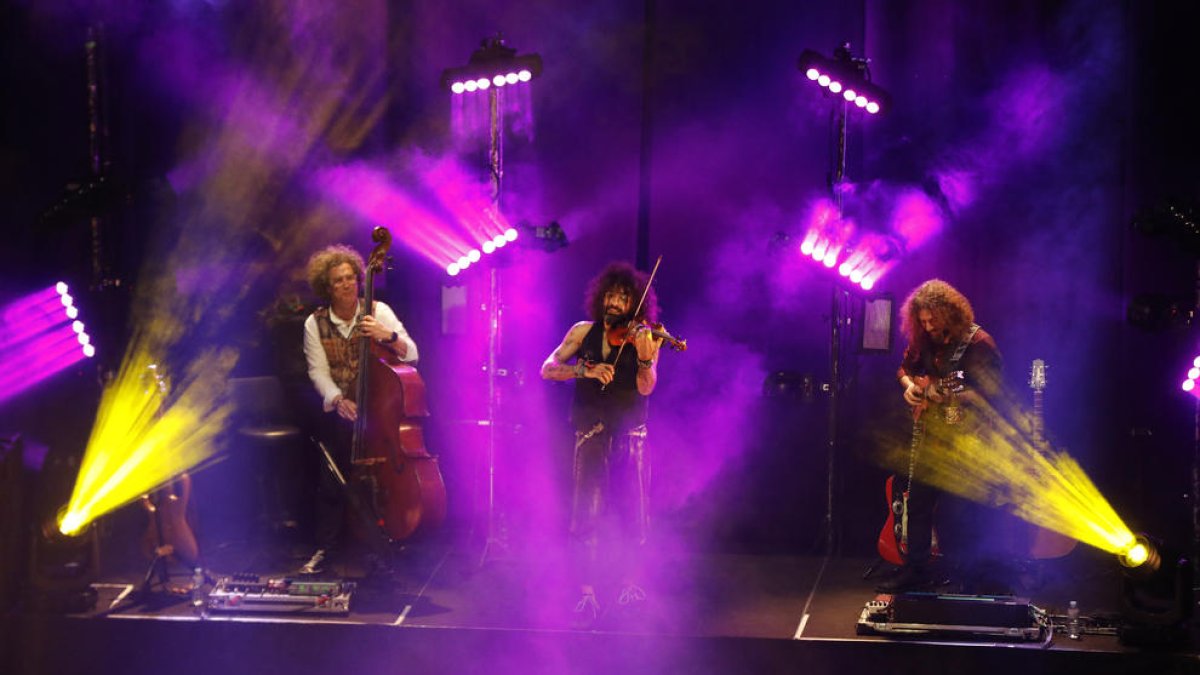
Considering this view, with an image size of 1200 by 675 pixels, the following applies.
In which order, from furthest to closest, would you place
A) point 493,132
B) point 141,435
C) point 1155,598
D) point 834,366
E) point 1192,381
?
point 834,366 < point 493,132 < point 141,435 < point 1192,381 < point 1155,598

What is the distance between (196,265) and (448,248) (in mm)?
1558

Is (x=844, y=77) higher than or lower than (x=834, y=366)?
higher

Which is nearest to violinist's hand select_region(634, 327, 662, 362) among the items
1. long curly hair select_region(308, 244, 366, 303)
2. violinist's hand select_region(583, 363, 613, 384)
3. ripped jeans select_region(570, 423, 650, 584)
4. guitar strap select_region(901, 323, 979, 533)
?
violinist's hand select_region(583, 363, 613, 384)

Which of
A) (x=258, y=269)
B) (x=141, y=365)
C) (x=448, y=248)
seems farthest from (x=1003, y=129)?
(x=141, y=365)

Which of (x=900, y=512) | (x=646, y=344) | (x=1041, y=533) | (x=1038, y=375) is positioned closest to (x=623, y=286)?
(x=646, y=344)

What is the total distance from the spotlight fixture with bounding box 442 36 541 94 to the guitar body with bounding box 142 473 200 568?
2.57m

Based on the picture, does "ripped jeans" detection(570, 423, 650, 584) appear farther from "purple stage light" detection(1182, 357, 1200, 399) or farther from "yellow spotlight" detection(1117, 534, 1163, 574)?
"purple stage light" detection(1182, 357, 1200, 399)

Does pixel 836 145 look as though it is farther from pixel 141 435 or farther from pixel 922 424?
pixel 141 435

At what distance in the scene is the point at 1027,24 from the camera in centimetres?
737

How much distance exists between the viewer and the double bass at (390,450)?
243 inches

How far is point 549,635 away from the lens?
580cm

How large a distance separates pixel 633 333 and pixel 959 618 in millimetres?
1982

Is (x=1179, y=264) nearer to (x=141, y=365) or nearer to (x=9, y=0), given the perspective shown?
(x=141, y=365)

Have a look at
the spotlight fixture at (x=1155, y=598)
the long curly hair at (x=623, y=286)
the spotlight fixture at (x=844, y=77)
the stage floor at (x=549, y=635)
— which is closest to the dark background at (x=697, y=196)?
the spotlight fixture at (x=844, y=77)
